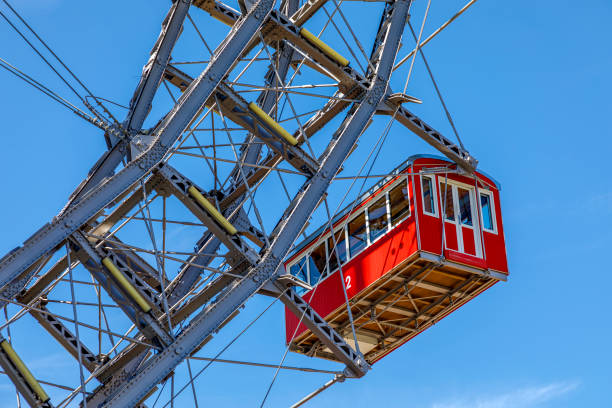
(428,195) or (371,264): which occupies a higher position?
(428,195)

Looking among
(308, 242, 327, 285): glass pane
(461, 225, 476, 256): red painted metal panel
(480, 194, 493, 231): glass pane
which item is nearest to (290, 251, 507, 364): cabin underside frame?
(461, 225, 476, 256): red painted metal panel

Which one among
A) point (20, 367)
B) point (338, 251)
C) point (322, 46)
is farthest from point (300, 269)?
point (20, 367)

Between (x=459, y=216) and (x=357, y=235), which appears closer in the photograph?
(x=459, y=216)

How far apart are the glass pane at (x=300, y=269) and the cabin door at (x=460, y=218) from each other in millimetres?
4542

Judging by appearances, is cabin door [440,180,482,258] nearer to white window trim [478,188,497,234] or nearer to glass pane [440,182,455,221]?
glass pane [440,182,455,221]

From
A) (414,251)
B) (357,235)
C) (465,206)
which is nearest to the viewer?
(414,251)

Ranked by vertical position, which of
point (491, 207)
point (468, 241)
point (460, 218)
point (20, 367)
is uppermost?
point (491, 207)

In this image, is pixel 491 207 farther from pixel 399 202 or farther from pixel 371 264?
pixel 371 264

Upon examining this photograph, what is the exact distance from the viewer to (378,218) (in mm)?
22766

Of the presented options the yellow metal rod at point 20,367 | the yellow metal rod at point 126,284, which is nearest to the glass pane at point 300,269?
the yellow metal rod at point 126,284

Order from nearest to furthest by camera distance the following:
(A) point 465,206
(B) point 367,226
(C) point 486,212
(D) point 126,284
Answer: (D) point 126,284
(A) point 465,206
(C) point 486,212
(B) point 367,226

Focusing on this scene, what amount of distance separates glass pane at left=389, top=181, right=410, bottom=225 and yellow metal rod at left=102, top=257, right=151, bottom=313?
7413 millimetres

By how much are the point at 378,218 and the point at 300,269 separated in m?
3.44

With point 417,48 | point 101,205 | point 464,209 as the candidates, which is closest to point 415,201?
point 464,209
